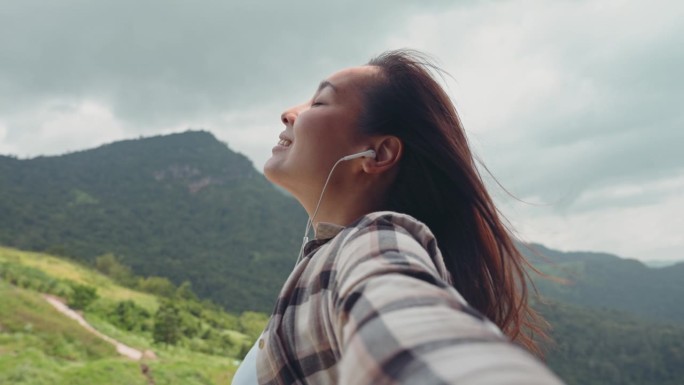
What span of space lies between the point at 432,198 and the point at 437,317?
68 cm

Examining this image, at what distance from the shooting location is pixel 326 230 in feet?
3.32

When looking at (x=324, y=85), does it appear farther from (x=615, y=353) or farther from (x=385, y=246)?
(x=615, y=353)

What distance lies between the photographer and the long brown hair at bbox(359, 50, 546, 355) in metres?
1.07

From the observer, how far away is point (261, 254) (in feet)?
152

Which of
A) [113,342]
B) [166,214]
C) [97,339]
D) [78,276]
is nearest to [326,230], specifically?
[97,339]

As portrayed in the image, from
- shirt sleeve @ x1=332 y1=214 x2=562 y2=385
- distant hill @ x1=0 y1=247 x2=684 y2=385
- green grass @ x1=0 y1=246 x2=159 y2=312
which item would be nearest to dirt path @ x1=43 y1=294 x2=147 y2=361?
distant hill @ x1=0 y1=247 x2=684 y2=385

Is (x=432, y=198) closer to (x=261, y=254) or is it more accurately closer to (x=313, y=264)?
(x=313, y=264)

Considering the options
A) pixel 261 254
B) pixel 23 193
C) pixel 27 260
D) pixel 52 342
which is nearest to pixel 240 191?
pixel 261 254

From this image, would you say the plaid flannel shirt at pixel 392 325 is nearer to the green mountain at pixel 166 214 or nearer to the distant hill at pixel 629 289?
the green mountain at pixel 166 214

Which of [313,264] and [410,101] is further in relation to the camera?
[410,101]

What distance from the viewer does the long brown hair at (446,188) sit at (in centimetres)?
A: 107

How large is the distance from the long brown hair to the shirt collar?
0.16m

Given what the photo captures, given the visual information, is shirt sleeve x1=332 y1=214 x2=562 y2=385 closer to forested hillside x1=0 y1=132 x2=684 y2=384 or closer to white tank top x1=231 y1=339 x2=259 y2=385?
white tank top x1=231 y1=339 x2=259 y2=385

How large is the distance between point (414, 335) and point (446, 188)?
Answer: 2.32 ft
